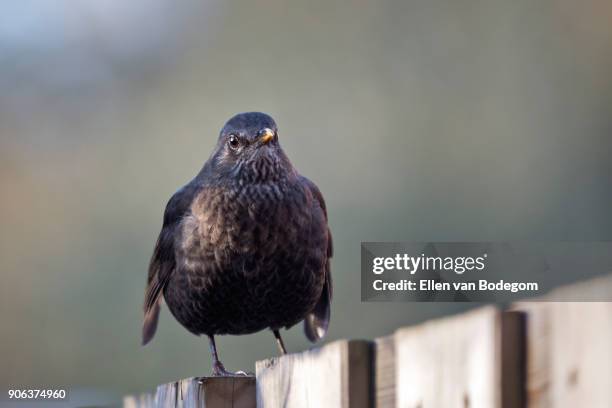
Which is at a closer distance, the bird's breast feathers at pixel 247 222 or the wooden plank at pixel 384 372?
the wooden plank at pixel 384 372

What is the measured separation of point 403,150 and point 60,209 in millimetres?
2042

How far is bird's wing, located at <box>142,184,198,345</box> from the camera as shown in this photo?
3252 mm

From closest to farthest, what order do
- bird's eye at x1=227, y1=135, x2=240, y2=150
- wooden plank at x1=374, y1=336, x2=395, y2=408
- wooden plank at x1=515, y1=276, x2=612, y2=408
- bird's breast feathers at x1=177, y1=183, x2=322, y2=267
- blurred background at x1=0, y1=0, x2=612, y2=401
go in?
1. wooden plank at x1=515, y1=276, x2=612, y2=408
2. wooden plank at x1=374, y1=336, x2=395, y2=408
3. bird's breast feathers at x1=177, y1=183, x2=322, y2=267
4. bird's eye at x1=227, y1=135, x2=240, y2=150
5. blurred background at x1=0, y1=0, x2=612, y2=401

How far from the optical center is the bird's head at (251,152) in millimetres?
3121

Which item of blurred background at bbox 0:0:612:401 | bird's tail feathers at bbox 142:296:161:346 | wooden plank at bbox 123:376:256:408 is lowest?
wooden plank at bbox 123:376:256:408

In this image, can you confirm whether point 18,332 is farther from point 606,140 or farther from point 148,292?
point 606,140

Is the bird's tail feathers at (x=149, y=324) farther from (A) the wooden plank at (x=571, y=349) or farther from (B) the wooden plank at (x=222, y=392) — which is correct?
(A) the wooden plank at (x=571, y=349)

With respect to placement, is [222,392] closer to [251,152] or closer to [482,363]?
[482,363]

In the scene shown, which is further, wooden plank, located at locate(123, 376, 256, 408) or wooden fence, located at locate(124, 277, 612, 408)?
wooden plank, located at locate(123, 376, 256, 408)

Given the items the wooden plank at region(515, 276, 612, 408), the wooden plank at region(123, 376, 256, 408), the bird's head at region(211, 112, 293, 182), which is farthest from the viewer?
the bird's head at region(211, 112, 293, 182)

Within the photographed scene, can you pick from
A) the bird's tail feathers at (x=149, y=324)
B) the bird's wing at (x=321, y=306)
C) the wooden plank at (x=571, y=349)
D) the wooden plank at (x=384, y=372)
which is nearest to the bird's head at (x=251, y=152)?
the bird's wing at (x=321, y=306)

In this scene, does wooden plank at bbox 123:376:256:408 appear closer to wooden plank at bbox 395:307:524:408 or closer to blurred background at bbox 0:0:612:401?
wooden plank at bbox 395:307:524:408

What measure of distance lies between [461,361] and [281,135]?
4273 millimetres

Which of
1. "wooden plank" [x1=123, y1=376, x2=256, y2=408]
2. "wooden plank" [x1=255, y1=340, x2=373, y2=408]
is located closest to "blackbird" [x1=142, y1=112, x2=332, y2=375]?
"wooden plank" [x1=123, y1=376, x2=256, y2=408]
